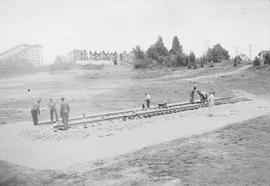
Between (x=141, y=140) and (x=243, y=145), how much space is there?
4053mm

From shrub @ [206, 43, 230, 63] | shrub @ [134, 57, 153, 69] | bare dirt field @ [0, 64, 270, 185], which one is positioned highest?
shrub @ [206, 43, 230, 63]

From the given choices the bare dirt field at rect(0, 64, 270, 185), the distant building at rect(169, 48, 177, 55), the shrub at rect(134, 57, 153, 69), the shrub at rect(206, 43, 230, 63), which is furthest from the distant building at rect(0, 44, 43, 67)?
the bare dirt field at rect(0, 64, 270, 185)

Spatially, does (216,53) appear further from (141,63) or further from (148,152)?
(148,152)

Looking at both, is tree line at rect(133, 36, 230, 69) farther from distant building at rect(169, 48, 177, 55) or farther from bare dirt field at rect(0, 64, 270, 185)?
bare dirt field at rect(0, 64, 270, 185)

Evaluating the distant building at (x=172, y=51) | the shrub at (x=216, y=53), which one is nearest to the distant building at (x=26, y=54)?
the distant building at (x=172, y=51)

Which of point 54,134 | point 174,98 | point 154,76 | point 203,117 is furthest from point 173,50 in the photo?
point 54,134

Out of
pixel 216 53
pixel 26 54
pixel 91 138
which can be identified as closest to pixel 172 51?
pixel 216 53

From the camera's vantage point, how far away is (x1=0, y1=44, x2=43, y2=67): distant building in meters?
64.2

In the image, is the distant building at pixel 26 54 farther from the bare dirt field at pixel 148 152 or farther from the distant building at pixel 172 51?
the bare dirt field at pixel 148 152

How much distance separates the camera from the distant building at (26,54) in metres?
64.2

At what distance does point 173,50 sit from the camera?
297ft

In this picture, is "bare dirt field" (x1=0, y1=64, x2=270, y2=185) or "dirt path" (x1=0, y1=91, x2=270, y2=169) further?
"dirt path" (x1=0, y1=91, x2=270, y2=169)

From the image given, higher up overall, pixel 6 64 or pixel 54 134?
pixel 6 64

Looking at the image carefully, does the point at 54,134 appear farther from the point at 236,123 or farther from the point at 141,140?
the point at 236,123
